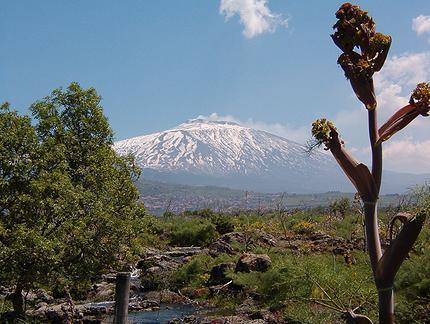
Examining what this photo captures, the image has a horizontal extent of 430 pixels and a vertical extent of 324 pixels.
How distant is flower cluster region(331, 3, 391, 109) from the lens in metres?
3.80

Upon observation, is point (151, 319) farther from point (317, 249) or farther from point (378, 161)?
point (378, 161)

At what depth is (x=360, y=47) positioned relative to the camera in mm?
3896

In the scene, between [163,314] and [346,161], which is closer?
[346,161]

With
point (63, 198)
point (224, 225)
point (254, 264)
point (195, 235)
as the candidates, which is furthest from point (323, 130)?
point (224, 225)

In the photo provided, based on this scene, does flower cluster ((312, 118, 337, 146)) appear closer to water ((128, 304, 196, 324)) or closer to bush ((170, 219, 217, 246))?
water ((128, 304, 196, 324))

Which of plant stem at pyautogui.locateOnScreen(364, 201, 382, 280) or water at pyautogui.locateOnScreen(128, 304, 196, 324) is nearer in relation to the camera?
plant stem at pyautogui.locateOnScreen(364, 201, 382, 280)

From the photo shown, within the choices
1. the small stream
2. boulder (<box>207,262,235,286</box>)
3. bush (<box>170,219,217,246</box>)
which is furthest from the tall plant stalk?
bush (<box>170,219,217,246</box>)

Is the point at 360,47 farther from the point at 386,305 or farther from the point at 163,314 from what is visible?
the point at 163,314

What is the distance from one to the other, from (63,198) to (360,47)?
9.77 meters

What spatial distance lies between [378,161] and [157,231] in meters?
38.4

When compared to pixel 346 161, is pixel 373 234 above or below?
below

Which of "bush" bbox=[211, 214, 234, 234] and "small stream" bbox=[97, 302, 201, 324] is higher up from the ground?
"bush" bbox=[211, 214, 234, 234]

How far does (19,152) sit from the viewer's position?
1241cm

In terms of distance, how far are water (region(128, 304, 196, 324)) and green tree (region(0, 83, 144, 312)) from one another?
4.57m
